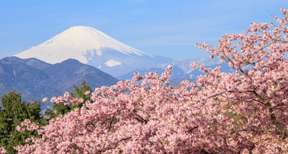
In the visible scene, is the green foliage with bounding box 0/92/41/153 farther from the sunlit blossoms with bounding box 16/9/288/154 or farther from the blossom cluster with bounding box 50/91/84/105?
the sunlit blossoms with bounding box 16/9/288/154

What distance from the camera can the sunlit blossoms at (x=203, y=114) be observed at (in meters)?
14.1

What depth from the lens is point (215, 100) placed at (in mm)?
15922

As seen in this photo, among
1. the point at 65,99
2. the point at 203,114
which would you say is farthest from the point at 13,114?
the point at 203,114

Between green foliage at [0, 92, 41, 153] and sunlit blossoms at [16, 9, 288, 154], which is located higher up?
green foliage at [0, 92, 41, 153]

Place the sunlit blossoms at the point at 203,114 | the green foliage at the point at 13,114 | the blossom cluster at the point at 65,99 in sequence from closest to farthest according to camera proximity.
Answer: the sunlit blossoms at the point at 203,114, the blossom cluster at the point at 65,99, the green foliage at the point at 13,114

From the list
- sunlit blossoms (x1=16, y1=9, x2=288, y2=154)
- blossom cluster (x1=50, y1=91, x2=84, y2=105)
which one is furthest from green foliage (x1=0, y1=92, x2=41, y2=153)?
sunlit blossoms (x1=16, y1=9, x2=288, y2=154)

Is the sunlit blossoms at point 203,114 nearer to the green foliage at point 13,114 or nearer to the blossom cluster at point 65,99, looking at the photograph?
the blossom cluster at point 65,99

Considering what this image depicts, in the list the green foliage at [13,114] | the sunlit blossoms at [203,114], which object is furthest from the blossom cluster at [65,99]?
the green foliage at [13,114]

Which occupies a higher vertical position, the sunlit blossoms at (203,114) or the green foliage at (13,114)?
the green foliage at (13,114)

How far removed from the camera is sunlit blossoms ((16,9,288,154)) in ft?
46.2

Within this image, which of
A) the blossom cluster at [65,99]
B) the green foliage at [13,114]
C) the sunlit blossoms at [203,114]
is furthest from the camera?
the green foliage at [13,114]

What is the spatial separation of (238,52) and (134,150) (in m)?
5.72

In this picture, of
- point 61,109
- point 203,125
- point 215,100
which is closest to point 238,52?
point 215,100

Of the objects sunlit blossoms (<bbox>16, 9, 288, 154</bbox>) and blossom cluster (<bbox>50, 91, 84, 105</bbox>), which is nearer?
sunlit blossoms (<bbox>16, 9, 288, 154</bbox>)
